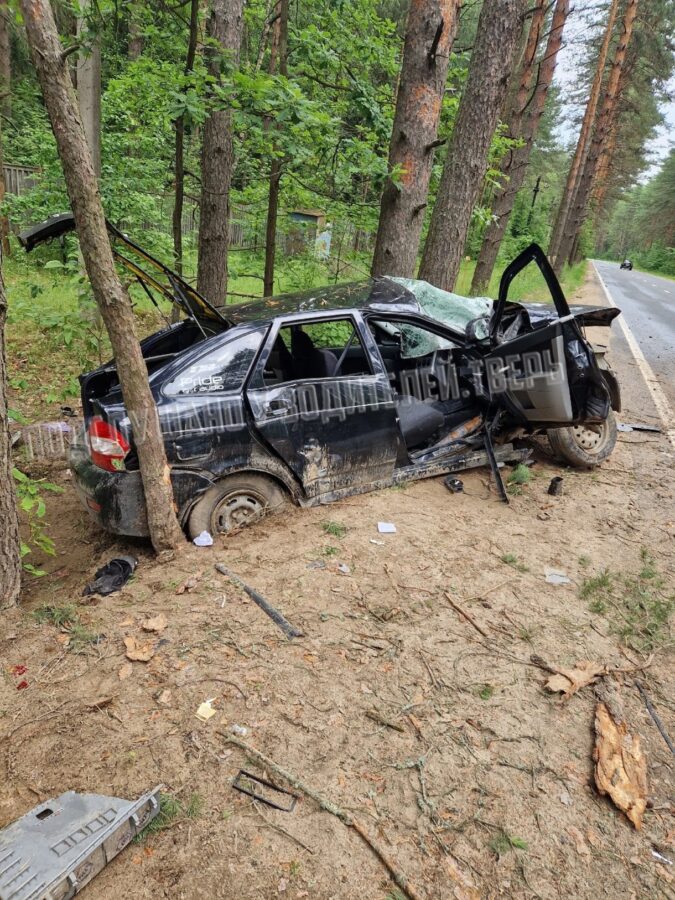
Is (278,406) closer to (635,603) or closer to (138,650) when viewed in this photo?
(138,650)

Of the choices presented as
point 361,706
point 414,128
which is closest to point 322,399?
point 361,706

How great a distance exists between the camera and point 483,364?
15.2 ft

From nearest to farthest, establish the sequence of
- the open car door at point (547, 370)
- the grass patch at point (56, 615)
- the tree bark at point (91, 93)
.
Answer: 1. the grass patch at point (56, 615)
2. the open car door at point (547, 370)
3. the tree bark at point (91, 93)

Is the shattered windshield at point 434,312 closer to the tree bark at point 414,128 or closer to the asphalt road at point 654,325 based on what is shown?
the tree bark at point 414,128

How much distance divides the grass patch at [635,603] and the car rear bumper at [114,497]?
9.58 ft

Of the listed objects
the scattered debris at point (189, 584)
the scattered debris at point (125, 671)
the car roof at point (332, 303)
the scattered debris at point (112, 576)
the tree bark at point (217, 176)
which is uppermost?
the tree bark at point (217, 176)

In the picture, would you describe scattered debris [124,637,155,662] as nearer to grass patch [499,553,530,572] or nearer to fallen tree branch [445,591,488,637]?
fallen tree branch [445,591,488,637]

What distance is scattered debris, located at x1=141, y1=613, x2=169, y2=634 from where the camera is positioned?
279 cm

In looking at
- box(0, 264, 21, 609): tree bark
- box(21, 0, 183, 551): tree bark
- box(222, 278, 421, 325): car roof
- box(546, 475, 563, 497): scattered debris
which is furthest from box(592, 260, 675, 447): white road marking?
box(0, 264, 21, 609): tree bark

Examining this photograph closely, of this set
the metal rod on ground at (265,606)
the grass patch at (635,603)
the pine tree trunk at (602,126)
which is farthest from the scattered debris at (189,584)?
the pine tree trunk at (602,126)

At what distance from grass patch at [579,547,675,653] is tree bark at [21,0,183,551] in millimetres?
2766

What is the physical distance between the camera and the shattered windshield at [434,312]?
205 inches

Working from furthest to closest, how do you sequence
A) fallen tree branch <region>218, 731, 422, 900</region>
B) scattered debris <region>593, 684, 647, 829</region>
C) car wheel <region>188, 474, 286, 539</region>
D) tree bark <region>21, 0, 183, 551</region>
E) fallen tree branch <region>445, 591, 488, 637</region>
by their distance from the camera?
1. car wheel <region>188, 474, 286, 539</region>
2. fallen tree branch <region>445, 591, 488, 637</region>
3. tree bark <region>21, 0, 183, 551</region>
4. scattered debris <region>593, 684, 647, 829</region>
5. fallen tree branch <region>218, 731, 422, 900</region>

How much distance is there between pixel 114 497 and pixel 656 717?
3.27 metres
